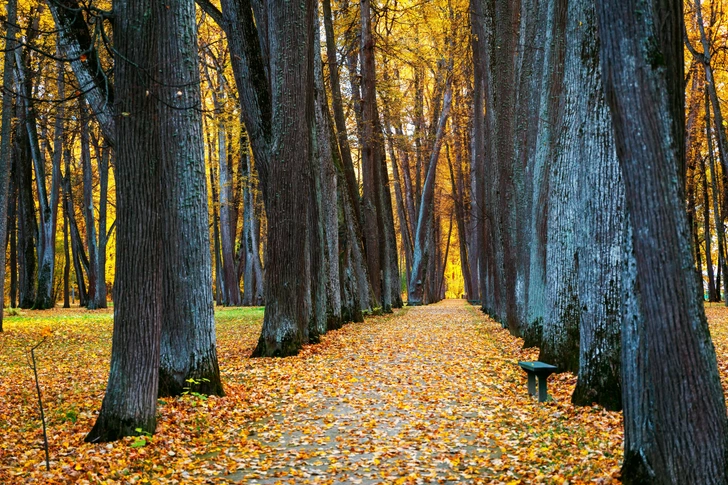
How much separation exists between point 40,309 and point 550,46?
68.6 ft

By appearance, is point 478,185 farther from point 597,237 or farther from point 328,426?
point 328,426

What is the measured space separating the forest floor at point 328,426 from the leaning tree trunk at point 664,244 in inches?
35.1

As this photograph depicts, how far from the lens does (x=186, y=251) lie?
7.95 meters

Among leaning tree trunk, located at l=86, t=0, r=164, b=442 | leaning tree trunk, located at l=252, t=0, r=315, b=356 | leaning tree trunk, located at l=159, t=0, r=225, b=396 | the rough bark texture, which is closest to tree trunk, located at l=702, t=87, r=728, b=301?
leaning tree trunk, located at l=252, t=0, r=315, b=356

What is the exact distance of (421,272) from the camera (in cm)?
3119

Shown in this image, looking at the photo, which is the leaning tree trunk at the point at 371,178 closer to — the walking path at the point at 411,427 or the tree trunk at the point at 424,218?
the tree trunk at the point at 424,218

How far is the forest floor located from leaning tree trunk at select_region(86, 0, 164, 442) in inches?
14.1

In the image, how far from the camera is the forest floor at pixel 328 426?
5.18m

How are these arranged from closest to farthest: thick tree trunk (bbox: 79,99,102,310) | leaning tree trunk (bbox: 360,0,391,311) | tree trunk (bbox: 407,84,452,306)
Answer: leaning tree trunk (bbox: 360,0,391,311) → thick tree trunk (bbox: 79,99,102,310) → tree trunk (bbox: 407,84,452,306)

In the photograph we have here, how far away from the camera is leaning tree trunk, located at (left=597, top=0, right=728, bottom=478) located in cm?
379

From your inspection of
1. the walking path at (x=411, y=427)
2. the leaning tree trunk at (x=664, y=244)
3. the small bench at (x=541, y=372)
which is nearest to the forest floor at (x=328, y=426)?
the walking path at (x=411, y=427)

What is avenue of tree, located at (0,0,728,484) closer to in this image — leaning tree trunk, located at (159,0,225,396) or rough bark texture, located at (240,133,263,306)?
leaning tree trunk, located at (159,0,225,396)

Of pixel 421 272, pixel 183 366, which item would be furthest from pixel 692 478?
pixel 421 272

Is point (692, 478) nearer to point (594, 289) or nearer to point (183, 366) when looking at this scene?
point (594, 289)
